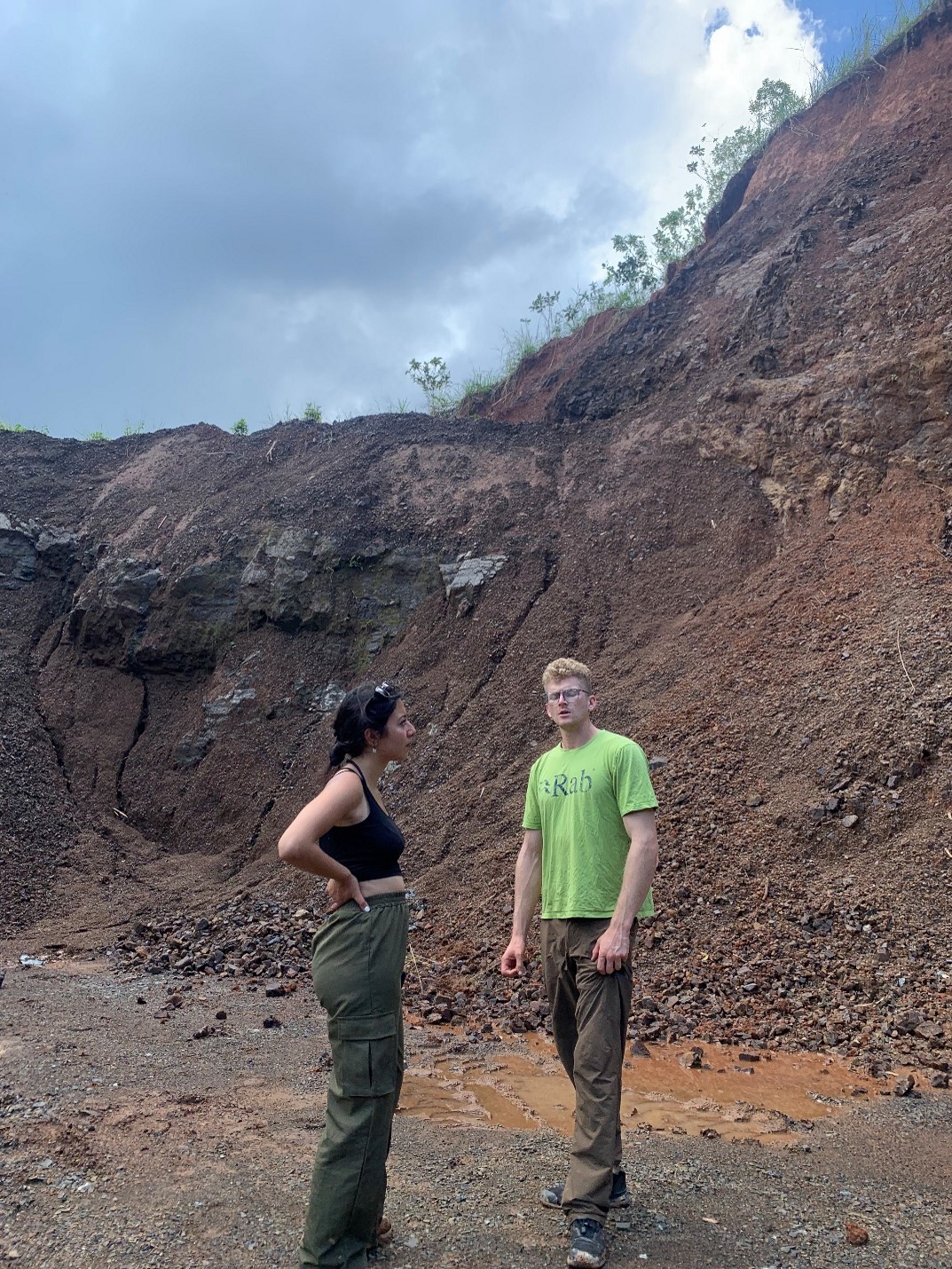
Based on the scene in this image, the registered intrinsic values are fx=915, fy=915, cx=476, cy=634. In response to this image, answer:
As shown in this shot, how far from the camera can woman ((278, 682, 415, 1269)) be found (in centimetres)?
274

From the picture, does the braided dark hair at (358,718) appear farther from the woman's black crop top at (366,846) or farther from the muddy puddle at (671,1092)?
the muddy puddle at (671,1092)

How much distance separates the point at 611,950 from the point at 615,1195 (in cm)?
89

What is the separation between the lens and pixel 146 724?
13617 mm

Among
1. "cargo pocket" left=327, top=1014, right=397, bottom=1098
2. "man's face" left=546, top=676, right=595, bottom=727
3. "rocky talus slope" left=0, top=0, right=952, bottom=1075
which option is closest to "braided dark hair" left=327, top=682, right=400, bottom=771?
"man's face" left=546, top=676, right=595, bottom=727

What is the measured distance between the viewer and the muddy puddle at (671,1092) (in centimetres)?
423

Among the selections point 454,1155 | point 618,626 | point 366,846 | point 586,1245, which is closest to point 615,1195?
point 586,1245

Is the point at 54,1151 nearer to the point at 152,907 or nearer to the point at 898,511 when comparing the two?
the point at 152,907

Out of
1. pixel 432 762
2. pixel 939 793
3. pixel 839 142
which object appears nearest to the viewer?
pixel 939 793

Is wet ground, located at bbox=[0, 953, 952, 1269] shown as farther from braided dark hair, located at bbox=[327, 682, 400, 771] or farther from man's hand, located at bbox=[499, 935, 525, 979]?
braided dark hair, located at bbox=[327, 682, 400, 771]

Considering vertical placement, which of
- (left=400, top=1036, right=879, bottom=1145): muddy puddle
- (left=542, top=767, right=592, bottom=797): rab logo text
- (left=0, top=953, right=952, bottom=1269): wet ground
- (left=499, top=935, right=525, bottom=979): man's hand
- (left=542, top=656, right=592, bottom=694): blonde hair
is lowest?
(left=400, top=1036, right=879, bottom=1145): muddy puddle

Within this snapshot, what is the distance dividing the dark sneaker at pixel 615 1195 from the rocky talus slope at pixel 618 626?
95.1 inches

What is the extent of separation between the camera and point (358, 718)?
310 cm

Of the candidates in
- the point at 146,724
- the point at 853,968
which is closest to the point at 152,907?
the point at 146,724

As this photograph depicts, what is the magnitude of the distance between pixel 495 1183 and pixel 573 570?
9581 mm
